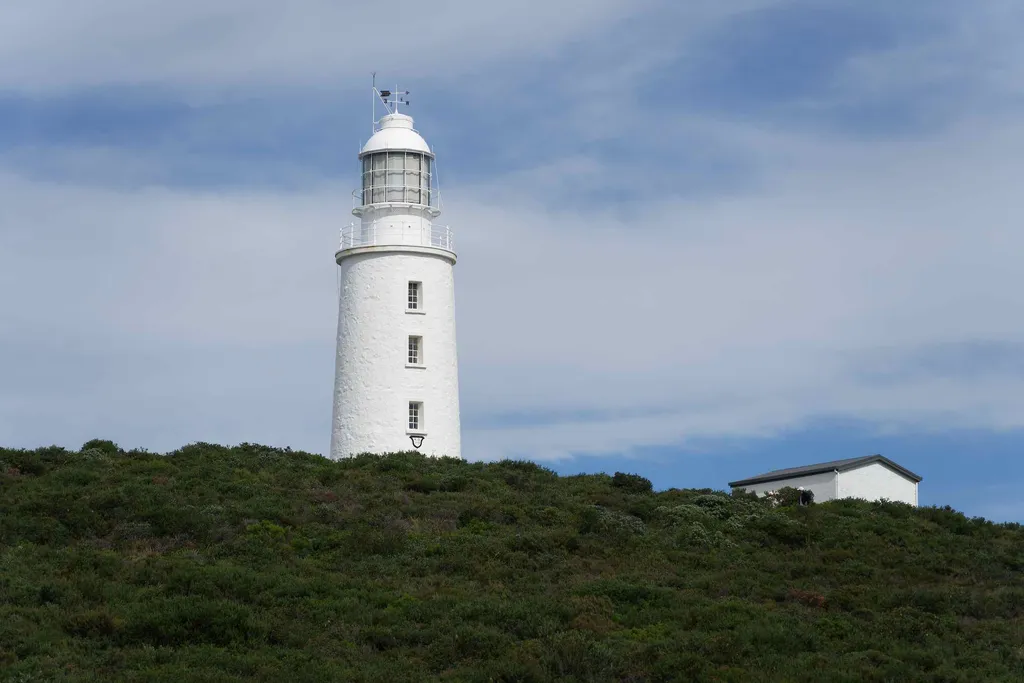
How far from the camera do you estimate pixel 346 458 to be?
38000 millimetres

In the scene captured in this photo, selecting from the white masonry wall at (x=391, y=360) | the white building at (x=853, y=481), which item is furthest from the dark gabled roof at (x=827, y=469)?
the white masonry wall at (x=391, y=360)

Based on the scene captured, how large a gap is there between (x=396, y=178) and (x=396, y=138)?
133cm

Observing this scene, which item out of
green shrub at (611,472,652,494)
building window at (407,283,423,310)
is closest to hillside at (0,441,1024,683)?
green shrub at (611,472,652,494)

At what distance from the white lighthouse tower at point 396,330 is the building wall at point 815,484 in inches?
361

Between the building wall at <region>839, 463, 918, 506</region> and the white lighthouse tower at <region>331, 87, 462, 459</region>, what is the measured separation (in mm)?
11250

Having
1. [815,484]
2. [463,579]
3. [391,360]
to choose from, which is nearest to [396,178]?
[391,360]

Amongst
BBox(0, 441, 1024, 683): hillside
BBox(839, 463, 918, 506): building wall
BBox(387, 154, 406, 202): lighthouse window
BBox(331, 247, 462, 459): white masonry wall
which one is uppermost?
BBox(387, 154, 406, 202): lighthouse window

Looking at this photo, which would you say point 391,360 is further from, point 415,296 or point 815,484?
point 815,484

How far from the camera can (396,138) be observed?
41281 millimetres

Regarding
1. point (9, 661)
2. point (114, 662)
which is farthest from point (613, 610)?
point (9, 661)

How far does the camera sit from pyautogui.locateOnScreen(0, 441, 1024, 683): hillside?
21.0m

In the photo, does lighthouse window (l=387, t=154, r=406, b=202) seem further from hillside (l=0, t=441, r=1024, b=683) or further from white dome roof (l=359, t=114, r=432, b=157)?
hillside (l=0, t=441, r=1024, b=683)

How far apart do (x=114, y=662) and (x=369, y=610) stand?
470 centimetres

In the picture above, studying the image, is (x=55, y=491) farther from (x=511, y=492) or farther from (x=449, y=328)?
(x=449, y=328)
